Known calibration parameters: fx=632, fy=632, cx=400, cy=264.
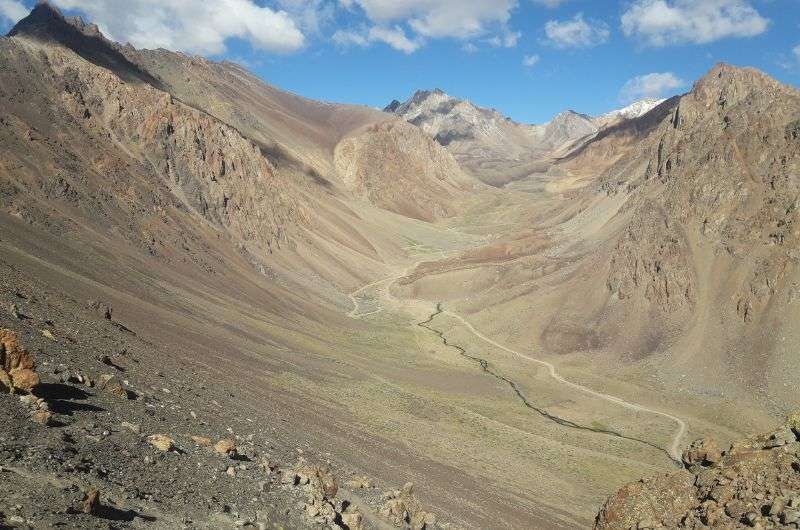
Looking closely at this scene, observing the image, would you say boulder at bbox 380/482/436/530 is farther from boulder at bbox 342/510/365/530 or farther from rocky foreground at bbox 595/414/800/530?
rocky foreground at bbox 595/414/800/530

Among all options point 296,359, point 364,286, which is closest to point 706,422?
point 296,359

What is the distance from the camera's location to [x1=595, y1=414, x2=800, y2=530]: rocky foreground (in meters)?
13.5

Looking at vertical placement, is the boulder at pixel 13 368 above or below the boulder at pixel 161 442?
above

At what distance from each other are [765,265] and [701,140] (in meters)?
28.0

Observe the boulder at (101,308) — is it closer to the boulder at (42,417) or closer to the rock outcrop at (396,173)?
the boulder at (42,417)

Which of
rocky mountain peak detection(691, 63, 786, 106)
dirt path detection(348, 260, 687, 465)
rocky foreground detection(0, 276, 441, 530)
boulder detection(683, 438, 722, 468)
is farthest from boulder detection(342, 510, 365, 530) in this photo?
rocky mountain peak detection(691, 63, 786, 106)

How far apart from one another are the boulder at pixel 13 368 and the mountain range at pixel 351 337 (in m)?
0.05

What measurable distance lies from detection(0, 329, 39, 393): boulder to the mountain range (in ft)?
0.16

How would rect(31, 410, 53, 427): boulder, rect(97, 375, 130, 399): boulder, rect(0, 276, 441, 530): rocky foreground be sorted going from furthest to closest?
rect(97, 375, 130, 399): boulder → rect(31, 410, 53, 427): boulder → rect(0, 276, 441, 530): rocky foreground

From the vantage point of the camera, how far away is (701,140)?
251 feet

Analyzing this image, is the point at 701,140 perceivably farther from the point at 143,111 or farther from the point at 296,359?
the point at 143,111

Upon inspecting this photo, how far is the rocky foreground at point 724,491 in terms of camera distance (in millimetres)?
13477

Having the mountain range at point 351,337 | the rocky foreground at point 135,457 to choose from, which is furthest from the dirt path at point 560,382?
the rocky foreground at point 135,457

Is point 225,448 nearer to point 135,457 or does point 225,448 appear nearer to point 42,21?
point 135,457
